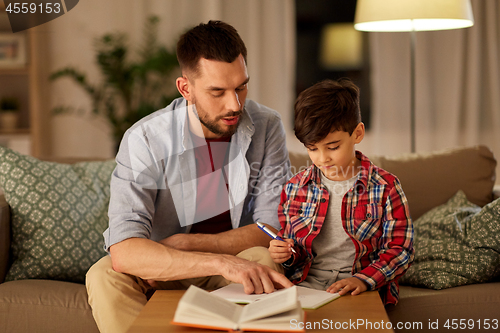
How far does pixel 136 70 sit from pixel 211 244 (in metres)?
2.27

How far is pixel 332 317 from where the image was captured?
3.30ft

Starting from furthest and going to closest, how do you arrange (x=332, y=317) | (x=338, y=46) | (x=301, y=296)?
1. (x=338, y=46)
2. (x=301, y=296)
3. (x=332, y=317)

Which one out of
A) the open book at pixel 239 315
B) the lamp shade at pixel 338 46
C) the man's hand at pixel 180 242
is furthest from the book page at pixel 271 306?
the lamp shade at pixel 338 46

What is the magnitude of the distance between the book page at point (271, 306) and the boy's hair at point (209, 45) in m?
0.78

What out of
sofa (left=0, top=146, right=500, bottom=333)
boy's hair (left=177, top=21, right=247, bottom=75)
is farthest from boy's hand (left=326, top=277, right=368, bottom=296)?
boy's hair (left=177, top=21, right=247, bottom=75)

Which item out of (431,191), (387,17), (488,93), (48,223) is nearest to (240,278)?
(48,223)

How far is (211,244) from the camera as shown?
1438 millimetres

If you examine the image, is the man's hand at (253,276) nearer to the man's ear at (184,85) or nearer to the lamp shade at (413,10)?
the man's ear at (184,85)

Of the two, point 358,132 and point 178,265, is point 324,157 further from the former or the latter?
point 178,265

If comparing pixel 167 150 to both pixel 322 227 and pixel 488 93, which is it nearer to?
pixel 322 227

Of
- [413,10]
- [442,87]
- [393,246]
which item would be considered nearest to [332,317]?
[393,246]

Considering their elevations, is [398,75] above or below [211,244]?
above

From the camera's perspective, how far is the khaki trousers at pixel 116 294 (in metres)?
1.29

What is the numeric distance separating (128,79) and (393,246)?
2.69m
